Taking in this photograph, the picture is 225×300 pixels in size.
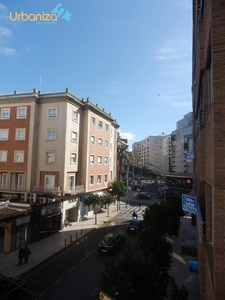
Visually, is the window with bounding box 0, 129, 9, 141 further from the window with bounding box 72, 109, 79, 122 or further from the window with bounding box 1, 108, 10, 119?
the window with bounding box 72, 109, 79, 122

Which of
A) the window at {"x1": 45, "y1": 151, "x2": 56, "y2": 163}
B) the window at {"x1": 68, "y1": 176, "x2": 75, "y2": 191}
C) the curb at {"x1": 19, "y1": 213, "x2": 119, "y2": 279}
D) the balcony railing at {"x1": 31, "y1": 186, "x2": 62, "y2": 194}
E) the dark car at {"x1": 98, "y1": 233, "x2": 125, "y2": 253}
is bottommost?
the curb at {"x1": 19, "y1": 213, "x2": 119, "y2": 279}

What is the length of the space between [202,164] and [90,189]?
24102 mm

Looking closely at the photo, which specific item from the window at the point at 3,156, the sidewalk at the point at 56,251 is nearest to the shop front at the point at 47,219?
the sidewalk at the point at 56,251

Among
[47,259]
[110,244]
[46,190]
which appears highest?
[46,190]

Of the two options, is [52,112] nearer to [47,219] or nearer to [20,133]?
[20,133]

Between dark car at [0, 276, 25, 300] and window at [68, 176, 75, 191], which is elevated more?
window at [68, 176, 75, 191]

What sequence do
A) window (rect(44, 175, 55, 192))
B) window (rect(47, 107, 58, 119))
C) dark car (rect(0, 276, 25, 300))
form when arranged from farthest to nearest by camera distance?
window (rect(47, 107, 58, 119))
window (rect(44, 175, 55, 192))
dark car (rect(0, 276, 25, 300))

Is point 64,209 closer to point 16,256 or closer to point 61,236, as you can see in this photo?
point 61,236

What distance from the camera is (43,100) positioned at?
2752 cm

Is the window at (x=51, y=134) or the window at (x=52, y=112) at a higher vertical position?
the window at (x=52, y=112)

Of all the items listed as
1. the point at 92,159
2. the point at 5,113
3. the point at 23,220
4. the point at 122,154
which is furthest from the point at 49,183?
the point at 122,154

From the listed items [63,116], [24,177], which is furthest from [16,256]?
[63,116]

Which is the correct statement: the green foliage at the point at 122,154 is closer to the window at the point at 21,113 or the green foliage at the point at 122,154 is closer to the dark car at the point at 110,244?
the window at the point at 21,113

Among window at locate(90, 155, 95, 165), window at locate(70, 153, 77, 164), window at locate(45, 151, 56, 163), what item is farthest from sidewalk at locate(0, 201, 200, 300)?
window at locate(90, 155, 95, 165)
